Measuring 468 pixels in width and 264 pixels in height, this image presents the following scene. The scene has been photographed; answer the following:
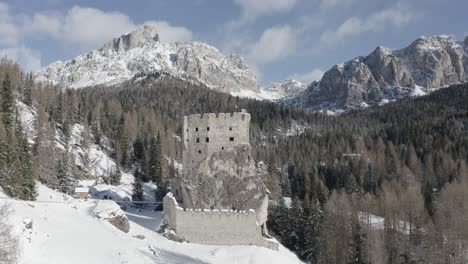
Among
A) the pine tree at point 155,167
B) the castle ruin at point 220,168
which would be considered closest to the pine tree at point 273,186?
the pine tree at point 155,167

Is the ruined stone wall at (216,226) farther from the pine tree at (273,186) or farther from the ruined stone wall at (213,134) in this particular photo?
the pine tree at (273,186)

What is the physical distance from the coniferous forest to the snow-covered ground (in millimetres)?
10567

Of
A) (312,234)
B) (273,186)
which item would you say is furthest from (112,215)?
(273,186)

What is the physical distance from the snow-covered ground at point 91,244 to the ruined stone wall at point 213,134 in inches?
332

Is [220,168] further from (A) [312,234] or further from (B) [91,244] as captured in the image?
(B) [91,244]

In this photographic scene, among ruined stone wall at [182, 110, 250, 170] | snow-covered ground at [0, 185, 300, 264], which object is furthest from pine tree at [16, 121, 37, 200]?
ruined stone wall at [182, 110, 250, 170]

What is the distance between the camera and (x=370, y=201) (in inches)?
2926

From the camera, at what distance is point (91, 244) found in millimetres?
27359

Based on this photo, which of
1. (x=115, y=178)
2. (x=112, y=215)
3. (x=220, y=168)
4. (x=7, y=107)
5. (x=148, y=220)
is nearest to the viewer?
(x=112, y=215)

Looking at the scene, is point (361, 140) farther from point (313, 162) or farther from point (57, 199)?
point (57, 199)

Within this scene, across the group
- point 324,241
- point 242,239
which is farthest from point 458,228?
point 242,239

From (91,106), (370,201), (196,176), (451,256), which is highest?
(91,106)

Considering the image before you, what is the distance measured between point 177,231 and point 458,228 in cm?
4114

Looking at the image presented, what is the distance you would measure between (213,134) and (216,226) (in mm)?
10681
